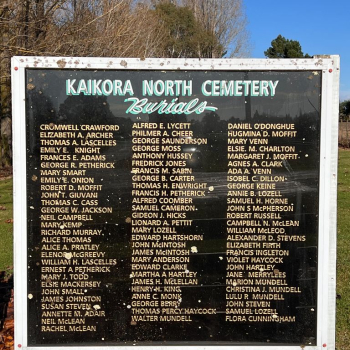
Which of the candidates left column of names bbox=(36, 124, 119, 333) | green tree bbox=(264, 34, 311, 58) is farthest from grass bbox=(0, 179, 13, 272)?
green tree bbox=(264, 34, 311, 58)

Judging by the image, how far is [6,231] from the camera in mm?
9508

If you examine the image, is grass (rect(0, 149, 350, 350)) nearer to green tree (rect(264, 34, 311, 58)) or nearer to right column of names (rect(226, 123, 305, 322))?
right column of names (rect(226, 123, 305, 322))

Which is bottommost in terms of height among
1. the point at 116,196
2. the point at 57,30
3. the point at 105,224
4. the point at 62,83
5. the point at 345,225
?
the point at 345,225

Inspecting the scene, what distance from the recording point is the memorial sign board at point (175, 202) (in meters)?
3.22

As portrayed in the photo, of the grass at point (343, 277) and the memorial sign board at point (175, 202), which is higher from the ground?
the memorial sign board at point (175, 202)

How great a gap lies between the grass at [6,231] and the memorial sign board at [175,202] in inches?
155

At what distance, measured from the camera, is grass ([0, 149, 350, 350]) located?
4.81 m

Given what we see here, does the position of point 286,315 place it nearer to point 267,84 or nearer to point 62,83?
point 267,84

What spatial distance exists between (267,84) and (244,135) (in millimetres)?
402

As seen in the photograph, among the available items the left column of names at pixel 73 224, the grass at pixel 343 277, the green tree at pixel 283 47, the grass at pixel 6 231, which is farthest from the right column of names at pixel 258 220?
the green tree at pixel 283 47

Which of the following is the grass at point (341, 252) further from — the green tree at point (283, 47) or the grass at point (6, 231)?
the green tree at point (283, 47)

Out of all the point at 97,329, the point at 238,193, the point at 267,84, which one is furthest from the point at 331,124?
the point at 97,329

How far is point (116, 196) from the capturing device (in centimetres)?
325

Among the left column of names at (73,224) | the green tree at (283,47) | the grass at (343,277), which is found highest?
the green tree at (283,47)
